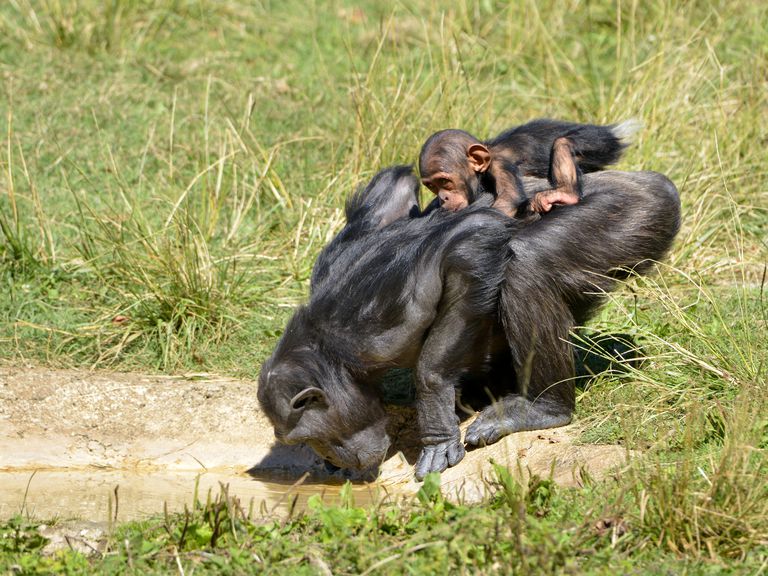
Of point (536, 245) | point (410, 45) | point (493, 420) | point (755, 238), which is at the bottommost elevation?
point (493, 420)

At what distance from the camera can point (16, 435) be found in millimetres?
5469

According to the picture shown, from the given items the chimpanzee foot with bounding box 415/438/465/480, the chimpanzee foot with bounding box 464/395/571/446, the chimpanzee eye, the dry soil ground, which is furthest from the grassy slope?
the chimpanzee eye

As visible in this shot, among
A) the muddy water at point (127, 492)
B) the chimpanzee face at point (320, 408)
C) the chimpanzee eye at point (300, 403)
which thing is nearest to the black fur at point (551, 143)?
the chimpanzee face at point (320, 408)

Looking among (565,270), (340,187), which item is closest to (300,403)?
(565,270)

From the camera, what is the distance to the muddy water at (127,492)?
467 cm

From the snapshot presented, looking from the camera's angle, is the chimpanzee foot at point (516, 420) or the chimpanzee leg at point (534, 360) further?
the chimpanzee foot at point (516, 420)

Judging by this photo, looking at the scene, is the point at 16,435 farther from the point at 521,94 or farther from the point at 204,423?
the point at 521,94

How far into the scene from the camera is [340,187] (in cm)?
722

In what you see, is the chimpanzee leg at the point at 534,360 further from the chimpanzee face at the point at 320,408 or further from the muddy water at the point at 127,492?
the muddy water at the point at 127,492

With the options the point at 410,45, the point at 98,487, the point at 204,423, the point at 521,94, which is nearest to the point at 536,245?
the point at 204,423

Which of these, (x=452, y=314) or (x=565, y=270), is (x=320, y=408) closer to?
(x=452, y=314)

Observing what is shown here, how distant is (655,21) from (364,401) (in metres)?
5.14

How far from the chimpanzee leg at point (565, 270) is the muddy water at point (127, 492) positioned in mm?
844

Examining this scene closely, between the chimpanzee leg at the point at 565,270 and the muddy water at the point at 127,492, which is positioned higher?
the chimpanzee leg at the point at 565,270
